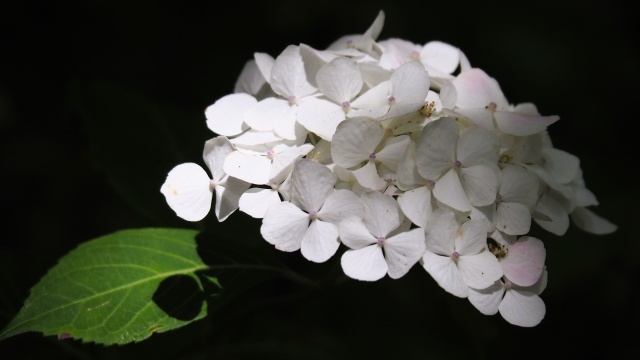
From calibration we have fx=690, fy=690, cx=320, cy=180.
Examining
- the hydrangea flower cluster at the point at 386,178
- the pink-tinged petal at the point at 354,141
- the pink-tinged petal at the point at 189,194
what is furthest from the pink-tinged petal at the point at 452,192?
the pink-tinged petal at the point at 189,194

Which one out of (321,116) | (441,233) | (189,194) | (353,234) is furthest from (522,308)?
(189,194)

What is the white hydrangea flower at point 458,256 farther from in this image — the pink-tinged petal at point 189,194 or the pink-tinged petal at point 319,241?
the pink-tinged petal at point 189,194

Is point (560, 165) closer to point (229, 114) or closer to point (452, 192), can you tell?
point (452, 192)

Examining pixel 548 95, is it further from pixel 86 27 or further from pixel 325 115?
pixel 86 27

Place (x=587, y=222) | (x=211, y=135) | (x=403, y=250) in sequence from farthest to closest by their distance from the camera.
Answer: (x=211, y=135) < (x=587, y=222) < (x=403, y=250)

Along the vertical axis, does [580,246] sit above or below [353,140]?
below

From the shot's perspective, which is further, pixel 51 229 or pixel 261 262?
pixel 51 229

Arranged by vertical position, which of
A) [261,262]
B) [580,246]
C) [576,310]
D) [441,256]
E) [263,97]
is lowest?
[576,310]

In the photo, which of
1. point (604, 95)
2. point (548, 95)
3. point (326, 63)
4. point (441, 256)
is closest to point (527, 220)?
point (441, 256)
